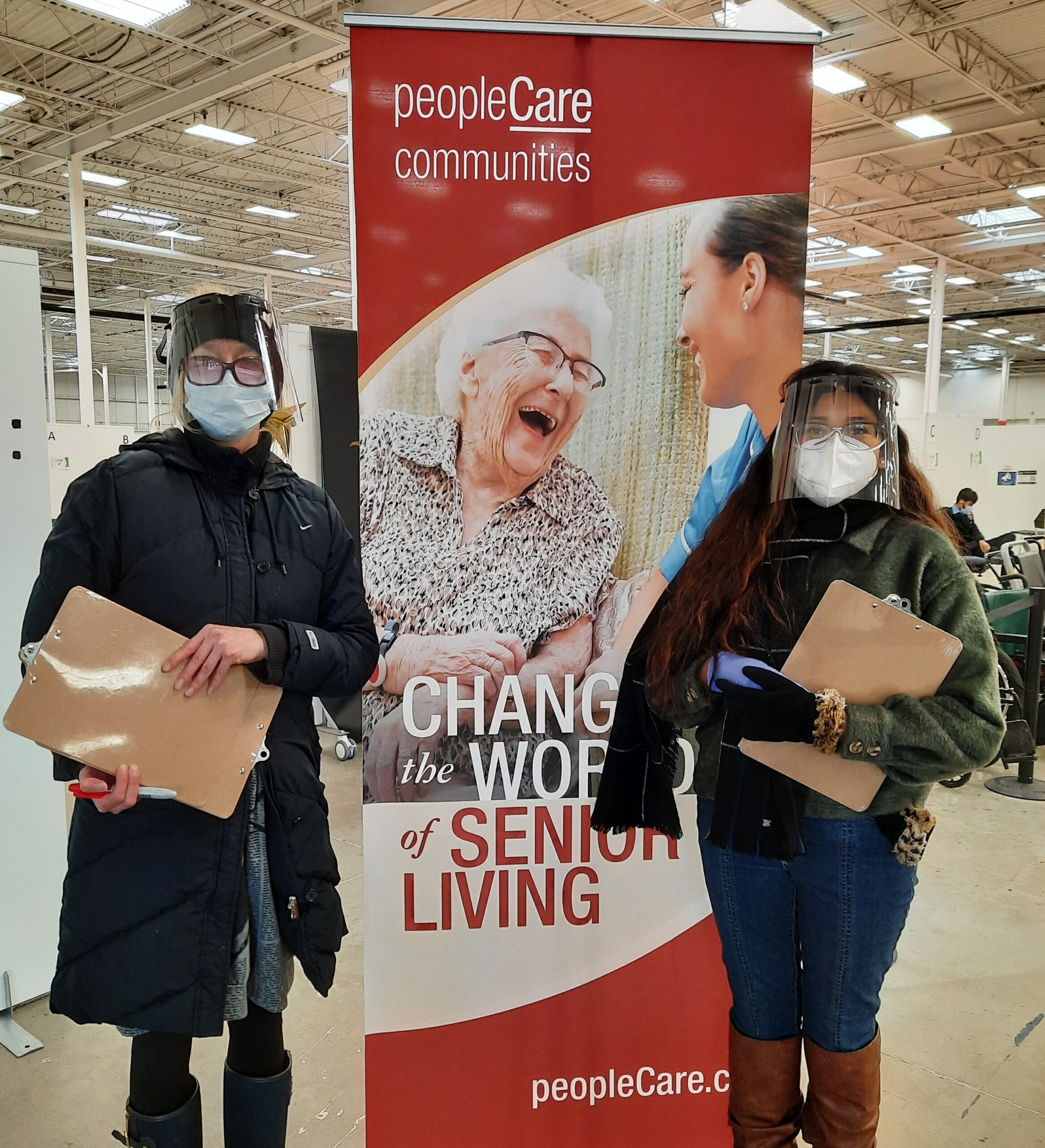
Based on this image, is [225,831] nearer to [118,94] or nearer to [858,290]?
[118,94]

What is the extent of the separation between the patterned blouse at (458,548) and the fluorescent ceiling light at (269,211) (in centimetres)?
1189

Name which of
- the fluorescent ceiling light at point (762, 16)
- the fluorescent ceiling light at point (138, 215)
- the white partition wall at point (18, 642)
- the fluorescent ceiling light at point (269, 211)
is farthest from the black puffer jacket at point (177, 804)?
the fluorescent ceiling light at point (138, 215)

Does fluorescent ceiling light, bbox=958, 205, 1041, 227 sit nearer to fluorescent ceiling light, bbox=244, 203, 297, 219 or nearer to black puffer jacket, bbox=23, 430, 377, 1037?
fluorescent ceiling light, bbox=244, 203, 297, 219

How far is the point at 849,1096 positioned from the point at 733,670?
A: 0.73m

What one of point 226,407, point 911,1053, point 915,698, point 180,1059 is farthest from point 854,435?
point 911,1053

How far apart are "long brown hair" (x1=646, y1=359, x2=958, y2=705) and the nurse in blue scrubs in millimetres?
237

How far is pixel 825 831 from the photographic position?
138 centimetres

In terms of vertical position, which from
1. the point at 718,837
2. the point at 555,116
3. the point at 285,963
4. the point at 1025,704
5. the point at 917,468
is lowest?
the point at 1025,704

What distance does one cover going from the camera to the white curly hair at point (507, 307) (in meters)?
1.71

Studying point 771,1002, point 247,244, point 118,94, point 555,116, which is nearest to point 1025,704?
point 771,1002

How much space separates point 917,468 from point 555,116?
920 millimetres

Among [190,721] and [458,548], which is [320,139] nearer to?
[458,548]

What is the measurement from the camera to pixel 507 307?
5.62ft

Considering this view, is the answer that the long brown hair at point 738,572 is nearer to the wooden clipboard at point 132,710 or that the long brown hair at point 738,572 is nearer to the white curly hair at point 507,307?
the white curly hair at point 507,307
